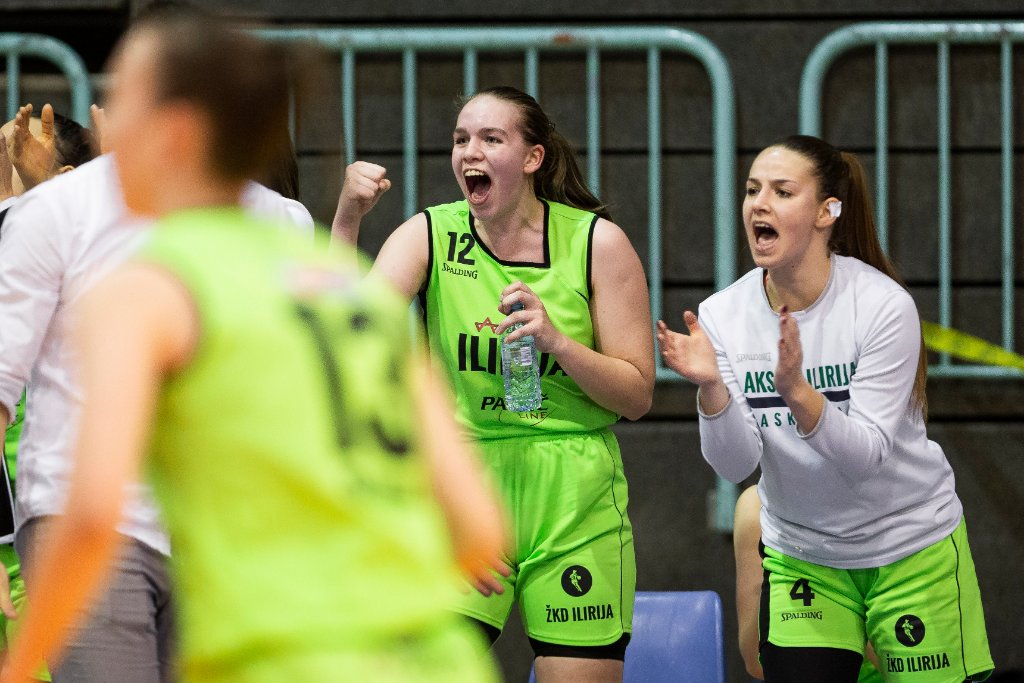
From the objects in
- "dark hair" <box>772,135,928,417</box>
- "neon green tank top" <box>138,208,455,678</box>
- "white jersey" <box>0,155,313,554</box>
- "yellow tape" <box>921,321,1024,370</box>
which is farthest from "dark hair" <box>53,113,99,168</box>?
"yellow tape" <box>921,321,1024,370</box>

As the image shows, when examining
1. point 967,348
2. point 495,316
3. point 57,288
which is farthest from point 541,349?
point 967,348

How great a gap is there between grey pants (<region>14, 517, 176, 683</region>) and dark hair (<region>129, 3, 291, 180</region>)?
1076 mm

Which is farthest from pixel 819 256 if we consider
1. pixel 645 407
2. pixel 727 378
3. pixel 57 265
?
pixel 57 265

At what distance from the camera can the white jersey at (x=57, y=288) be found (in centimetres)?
239

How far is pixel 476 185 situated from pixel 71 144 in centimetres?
128

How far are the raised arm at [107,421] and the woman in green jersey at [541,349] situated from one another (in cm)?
204

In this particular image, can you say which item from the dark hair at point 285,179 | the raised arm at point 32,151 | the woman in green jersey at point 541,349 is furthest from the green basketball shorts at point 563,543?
the raised arm at point 32,151

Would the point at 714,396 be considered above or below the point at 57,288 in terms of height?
below

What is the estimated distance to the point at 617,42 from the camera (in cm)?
544

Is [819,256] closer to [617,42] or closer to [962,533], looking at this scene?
[962,533]

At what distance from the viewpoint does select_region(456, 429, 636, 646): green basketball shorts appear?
3.48 m

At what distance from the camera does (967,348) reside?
536 centimetres

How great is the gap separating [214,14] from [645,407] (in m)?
2.33

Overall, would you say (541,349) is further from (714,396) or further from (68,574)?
(68,574)
